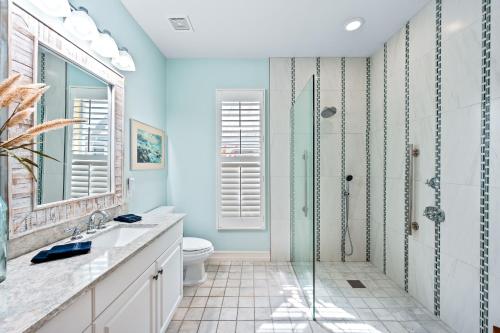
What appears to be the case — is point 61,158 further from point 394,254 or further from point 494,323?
point 394,254

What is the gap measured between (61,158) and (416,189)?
2.62 m

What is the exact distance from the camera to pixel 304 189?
7.70 feet

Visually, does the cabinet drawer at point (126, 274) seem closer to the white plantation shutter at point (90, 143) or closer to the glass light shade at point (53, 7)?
the white plantation shutter at point (90, 143)

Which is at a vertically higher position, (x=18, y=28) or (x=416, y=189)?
(x=18, y=28)

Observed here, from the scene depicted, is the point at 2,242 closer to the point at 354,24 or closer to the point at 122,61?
the point at 122,61

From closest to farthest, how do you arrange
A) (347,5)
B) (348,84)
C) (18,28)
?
(18,28)
(347,5)
(348,84)

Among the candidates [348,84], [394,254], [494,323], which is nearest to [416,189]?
[394,254]

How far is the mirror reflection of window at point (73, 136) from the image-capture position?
130cm

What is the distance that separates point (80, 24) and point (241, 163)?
2.00 metres

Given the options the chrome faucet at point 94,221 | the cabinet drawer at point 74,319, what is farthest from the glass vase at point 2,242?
the chrome faucet at point 94,221

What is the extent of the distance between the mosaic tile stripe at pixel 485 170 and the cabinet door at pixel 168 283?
1.97 meters

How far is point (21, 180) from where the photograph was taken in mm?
1159

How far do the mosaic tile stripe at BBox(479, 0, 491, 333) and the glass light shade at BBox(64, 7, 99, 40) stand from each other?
2370mm

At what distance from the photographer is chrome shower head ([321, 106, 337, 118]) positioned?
3061mm
